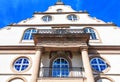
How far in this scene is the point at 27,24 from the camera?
71.3 ft

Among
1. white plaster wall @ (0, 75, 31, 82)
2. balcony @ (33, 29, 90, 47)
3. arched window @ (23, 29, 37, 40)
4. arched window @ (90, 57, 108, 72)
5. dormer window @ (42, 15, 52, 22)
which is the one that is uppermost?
dormer window @ (42, 15, 52, 22)

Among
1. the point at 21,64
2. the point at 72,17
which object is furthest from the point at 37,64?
the point at 72,17

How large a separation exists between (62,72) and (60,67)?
0.56 meters

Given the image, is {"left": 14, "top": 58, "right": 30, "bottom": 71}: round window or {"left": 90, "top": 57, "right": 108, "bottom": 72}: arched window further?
{"left": 14, "top": 58, "right": 30, "bottom": 71}: round window

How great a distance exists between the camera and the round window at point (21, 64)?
17.1m

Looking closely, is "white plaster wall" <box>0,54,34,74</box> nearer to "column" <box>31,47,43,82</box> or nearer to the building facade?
the building facade

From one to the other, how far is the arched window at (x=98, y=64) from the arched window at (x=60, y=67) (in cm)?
221

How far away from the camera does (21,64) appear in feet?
57.6

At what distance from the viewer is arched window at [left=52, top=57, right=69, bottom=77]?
53.7 feet

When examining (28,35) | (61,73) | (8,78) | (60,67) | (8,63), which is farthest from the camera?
(28,35)

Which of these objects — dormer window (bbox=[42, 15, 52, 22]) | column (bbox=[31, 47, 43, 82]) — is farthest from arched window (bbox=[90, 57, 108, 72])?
dormer window (bbox=[42, 15, 52, 22])

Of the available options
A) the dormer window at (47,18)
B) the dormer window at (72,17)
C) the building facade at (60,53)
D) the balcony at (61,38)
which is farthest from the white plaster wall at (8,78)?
the dormer window at (72,17)

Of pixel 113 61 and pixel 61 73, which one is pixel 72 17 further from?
pixel 61 73

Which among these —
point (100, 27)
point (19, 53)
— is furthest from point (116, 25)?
point (19, 53)
